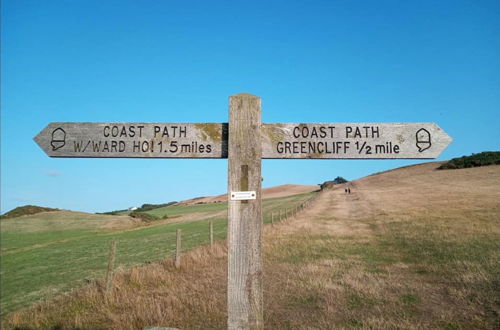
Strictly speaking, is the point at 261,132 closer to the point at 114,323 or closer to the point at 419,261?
the point at 114,323

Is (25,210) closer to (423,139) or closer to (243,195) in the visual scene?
(243,195)

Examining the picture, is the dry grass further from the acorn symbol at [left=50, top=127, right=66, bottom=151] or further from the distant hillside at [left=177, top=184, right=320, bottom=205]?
the distant hillside at [left=177, top=184, right=320, bottom=205]

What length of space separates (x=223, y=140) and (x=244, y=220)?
2.83 ft

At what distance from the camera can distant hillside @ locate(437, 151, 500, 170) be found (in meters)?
59.7

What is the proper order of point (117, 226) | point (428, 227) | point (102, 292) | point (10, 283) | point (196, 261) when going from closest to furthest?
Answer: point (102, 292), point (196, 261), point (10, 283), point (428, 227), point (117, 226)

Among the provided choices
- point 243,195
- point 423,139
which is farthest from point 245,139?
point 423,139

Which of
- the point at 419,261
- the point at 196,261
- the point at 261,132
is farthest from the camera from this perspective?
the point at 196,261

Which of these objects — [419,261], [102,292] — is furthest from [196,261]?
[419,261]

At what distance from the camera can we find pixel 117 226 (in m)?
49.3

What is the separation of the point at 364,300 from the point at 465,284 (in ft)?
8.93

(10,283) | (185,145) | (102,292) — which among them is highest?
(185,145)

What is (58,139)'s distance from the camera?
11.6 feet

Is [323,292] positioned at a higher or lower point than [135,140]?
lower

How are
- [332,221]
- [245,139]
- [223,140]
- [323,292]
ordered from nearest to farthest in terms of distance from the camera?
[245,139], [223,140], [323,292], [332,221]
